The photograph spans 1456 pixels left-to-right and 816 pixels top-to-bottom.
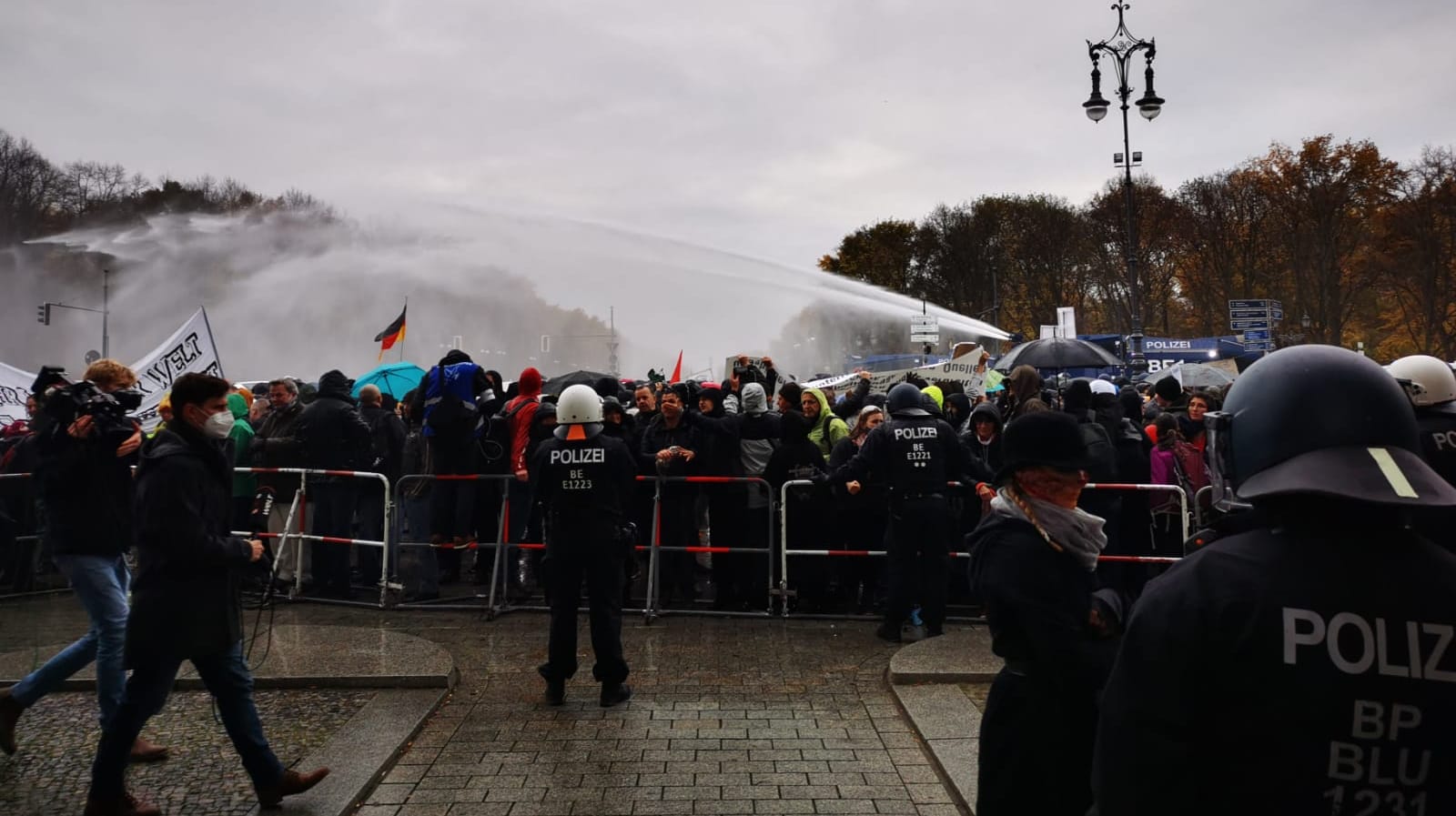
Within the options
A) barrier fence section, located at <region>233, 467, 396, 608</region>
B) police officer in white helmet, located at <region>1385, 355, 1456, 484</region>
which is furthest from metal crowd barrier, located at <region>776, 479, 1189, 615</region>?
police officer in white helmet, located at <region>1385, 355, 1456, 484</region>

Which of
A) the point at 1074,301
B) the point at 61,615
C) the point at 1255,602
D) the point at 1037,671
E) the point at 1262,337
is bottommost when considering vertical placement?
the point at 61,615

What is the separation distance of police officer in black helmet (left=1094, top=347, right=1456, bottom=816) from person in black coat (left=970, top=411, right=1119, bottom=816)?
4.33 feet

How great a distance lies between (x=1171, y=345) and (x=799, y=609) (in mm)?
34739

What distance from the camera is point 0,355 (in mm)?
47250

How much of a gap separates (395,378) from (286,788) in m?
9.52

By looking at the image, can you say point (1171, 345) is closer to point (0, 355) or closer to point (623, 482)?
point (623, 482)

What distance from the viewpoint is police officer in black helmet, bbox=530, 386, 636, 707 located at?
670 cm

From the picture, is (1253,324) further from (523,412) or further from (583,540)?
(583,540)

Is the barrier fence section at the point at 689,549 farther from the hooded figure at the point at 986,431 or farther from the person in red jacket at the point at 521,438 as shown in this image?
the hooded figure at the point at 986,431

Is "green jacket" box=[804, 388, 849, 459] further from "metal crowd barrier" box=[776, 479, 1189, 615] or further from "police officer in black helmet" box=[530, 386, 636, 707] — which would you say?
"police officer in black helmet" box=[530, 386, 636, 707]

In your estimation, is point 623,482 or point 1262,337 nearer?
point 623,482

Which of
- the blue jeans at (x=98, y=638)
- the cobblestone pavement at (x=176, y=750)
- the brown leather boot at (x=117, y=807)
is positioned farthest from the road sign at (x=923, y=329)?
the brown leather boot at (x=117, y=807)

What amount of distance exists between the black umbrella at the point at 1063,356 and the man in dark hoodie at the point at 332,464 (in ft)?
26.3

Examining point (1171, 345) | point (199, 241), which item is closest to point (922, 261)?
point (1171, 345)
